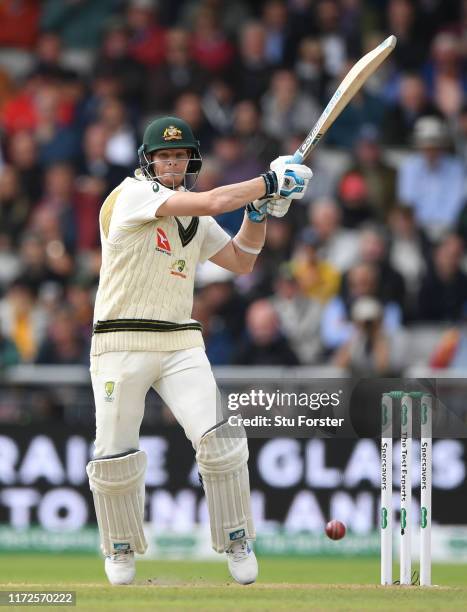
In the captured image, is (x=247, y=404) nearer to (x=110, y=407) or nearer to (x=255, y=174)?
(x=110, y=407)

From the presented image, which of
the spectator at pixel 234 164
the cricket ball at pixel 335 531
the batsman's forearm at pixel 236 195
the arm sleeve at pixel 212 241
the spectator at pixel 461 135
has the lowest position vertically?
the cricket ball at pixel 335 531

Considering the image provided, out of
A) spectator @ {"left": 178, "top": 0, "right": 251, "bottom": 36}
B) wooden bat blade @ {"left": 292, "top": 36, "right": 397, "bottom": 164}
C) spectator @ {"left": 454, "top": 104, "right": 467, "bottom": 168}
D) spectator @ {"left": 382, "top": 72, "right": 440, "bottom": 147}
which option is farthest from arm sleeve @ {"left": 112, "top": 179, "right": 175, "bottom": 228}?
spectator @ {"left": 178, "top": 0, "right": 251, "bottom": 36}

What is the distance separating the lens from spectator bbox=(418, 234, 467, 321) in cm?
1195

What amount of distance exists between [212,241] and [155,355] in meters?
0.68

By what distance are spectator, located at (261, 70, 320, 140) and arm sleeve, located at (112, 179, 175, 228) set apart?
20.6ft

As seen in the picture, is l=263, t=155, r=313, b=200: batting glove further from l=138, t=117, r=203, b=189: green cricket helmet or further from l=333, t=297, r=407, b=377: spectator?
l=333, t=297, r=407, b=377: spectator

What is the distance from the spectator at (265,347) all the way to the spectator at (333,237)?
1.28 metres

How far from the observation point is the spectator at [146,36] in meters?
14.3

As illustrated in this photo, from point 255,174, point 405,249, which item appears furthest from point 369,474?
point 255,174

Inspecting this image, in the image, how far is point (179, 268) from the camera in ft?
23.6

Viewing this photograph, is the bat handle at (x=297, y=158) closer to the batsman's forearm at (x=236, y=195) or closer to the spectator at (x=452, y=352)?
the batsman's forearm at (x=236, y=195)

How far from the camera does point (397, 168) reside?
1286cm

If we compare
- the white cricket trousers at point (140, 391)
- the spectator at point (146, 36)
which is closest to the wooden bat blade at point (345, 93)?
the white cricket trousers at point (140, 391)

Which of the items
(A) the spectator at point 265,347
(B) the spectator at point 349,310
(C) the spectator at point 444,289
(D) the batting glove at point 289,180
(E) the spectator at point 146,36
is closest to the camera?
(D) the batting glove at point 289,180
